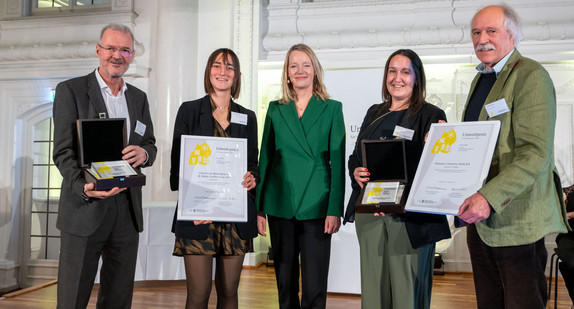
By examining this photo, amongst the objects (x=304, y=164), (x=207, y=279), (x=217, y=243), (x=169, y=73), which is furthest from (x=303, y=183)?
(x=169, y=73)

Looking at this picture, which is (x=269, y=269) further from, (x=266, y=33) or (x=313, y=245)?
(x=313, y=245)

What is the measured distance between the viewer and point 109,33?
230 centimetres

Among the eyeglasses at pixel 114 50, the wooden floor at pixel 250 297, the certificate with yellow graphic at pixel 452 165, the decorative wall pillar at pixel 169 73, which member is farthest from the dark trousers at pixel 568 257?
the decorative wall pillar at pixel 169 73

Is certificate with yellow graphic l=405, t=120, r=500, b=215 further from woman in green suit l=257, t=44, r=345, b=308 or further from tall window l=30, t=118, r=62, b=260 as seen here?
tall window l=30, t=118, r=62, b=260

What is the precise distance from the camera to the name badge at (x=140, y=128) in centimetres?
234

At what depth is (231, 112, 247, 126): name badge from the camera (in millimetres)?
2400

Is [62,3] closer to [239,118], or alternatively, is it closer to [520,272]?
[239,118]

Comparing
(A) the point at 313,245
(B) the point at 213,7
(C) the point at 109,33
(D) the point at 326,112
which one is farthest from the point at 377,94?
(B) the point at 213,7

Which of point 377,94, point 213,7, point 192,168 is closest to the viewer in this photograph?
point 192,168

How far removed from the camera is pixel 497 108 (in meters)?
1.84

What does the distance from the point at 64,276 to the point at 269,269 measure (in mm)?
3790

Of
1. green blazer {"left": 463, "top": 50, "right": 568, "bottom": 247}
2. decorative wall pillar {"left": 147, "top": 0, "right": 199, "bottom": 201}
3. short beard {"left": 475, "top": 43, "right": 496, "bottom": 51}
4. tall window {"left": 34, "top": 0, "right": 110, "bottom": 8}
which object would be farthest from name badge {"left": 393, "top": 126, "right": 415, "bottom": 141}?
tall window {"left": 34, "top": 0, "right": 110, "bottom": 8}

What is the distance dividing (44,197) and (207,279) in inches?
232

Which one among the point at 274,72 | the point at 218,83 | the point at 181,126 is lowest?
the point at 181,126
